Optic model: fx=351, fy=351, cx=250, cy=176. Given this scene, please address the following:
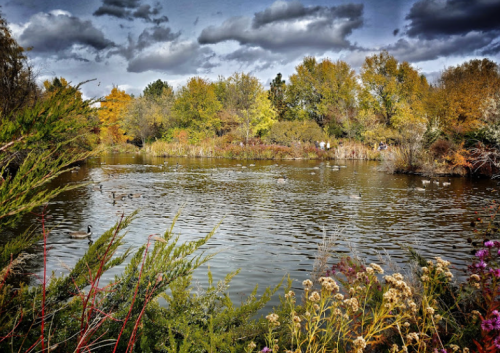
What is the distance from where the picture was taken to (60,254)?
862cm

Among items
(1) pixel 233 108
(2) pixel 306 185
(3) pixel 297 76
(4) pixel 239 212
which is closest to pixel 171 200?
(4) pixel 239 212

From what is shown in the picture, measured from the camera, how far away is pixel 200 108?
57.9 m

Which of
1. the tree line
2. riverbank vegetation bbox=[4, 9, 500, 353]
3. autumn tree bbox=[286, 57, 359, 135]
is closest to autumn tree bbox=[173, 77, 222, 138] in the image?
the tree line

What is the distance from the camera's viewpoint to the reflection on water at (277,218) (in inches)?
330

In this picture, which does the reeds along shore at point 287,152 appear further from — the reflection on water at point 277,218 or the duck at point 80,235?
the duck at point 80,235

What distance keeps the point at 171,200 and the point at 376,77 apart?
4834 cm

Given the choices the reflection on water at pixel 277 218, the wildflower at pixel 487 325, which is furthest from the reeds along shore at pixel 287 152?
the wildflower at pixel 487 325

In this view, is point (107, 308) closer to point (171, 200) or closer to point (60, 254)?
point (60, 254)

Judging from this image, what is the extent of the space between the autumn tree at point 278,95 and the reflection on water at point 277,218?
139ft

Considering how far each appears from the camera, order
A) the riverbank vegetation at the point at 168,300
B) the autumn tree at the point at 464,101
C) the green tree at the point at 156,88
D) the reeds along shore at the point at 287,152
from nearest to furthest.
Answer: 1. the riverbank vegetation at the point at 168,300
2. the autumn tree at the point at 464,101
3. the reeds along shore at the point at 287,152
4. the green tree at the point at 156,88

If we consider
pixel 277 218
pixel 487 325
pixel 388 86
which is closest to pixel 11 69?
pixel 277 218

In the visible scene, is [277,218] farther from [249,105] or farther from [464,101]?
[249,105]

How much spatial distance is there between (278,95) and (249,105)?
13373 millimetres

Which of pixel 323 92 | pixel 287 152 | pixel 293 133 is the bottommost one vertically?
pixel 287 152
